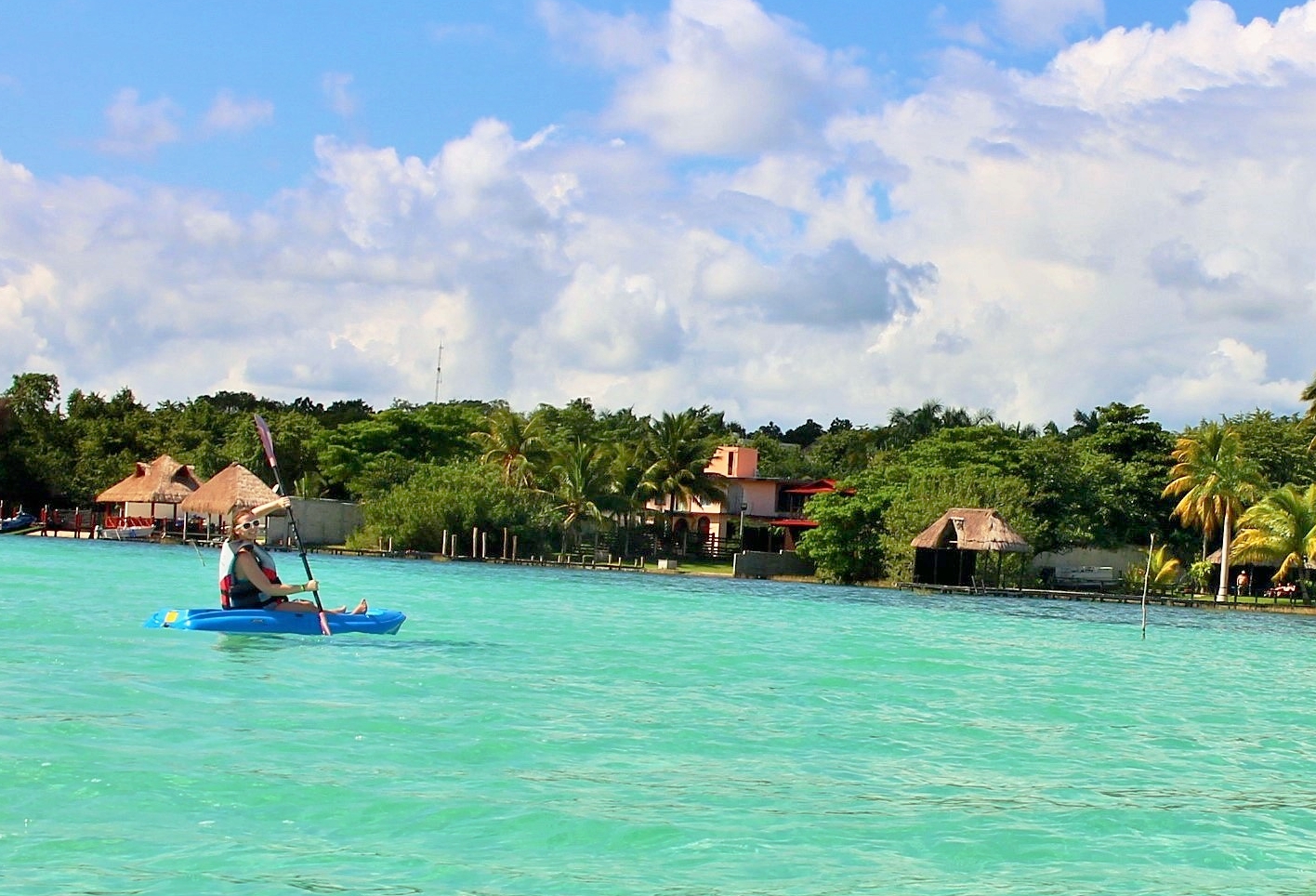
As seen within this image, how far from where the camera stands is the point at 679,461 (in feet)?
207

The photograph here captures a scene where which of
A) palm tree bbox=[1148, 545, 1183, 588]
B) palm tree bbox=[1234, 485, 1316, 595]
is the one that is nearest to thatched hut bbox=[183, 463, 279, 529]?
palm tree bbox=[1148, 545, 1183, 588]

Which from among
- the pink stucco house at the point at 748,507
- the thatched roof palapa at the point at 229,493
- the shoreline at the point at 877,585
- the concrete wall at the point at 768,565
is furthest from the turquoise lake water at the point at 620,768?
the pink stucco house at the point at 748,507

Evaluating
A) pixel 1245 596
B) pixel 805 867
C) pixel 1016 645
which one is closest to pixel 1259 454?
pixel 1245 596

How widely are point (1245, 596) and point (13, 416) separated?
175 feet

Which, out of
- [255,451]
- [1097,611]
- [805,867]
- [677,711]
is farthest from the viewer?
[255,451]

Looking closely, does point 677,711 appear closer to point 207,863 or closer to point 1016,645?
point 207,863

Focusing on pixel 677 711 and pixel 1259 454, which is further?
pixel 1259 454

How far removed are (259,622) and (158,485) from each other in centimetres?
4065

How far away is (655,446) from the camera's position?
207 feet

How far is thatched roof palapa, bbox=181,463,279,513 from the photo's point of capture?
4684cm

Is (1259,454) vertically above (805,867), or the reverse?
(1259,454)

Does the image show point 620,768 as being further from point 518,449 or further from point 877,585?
point 518,449

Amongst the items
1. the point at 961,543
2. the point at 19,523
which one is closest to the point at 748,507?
the point at 961,543

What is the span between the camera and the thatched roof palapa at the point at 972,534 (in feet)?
158
